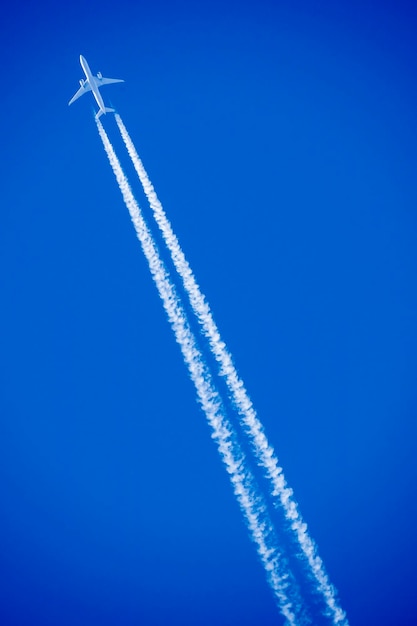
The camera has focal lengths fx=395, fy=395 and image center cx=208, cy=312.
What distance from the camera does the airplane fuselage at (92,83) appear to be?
16.5 meters

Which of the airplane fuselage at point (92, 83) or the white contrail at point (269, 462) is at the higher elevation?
the airplane fuselage at point (92, 83)

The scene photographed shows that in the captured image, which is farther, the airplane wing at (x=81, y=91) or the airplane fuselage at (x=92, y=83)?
the airplane wing at (x=81, y=91)

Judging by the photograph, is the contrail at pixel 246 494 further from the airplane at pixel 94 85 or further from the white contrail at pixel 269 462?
the airplane at pixel 94 85

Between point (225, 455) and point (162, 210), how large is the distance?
24.5 ft

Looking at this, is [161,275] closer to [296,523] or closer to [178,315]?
[178,315]

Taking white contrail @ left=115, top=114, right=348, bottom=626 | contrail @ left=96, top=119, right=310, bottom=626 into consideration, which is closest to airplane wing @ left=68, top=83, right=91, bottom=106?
white contrail @ left=115, top=114, right=348, bottom=626

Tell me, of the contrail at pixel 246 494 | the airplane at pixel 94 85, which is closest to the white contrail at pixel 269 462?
the contrail at pixel 246 494

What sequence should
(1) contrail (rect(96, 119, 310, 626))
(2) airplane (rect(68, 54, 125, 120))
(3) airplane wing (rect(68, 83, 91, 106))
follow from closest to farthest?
(1) contrail (rect(96, 119, 310, 626))
(2) airplane (rect(68, 54, 125, 120))
(3) airplane wing (rect(68, 83, 91, 106))

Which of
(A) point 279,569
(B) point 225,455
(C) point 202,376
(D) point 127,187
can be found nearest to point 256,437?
(B) point 225,455

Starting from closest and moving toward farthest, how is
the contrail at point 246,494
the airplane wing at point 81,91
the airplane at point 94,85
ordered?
the contrail at point 246,494 → the airplane at point 94,85 → the airplane wing at point 81,91

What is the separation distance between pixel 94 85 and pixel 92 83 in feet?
0.34

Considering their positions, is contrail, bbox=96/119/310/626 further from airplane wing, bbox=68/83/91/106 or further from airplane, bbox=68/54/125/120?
airplane wing, bbox=68/83/91/106

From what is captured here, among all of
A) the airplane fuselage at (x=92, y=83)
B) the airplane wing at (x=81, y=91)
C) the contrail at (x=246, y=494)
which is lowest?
the contrail at (x=246, y=494)

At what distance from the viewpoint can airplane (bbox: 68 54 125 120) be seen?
1652 cm
